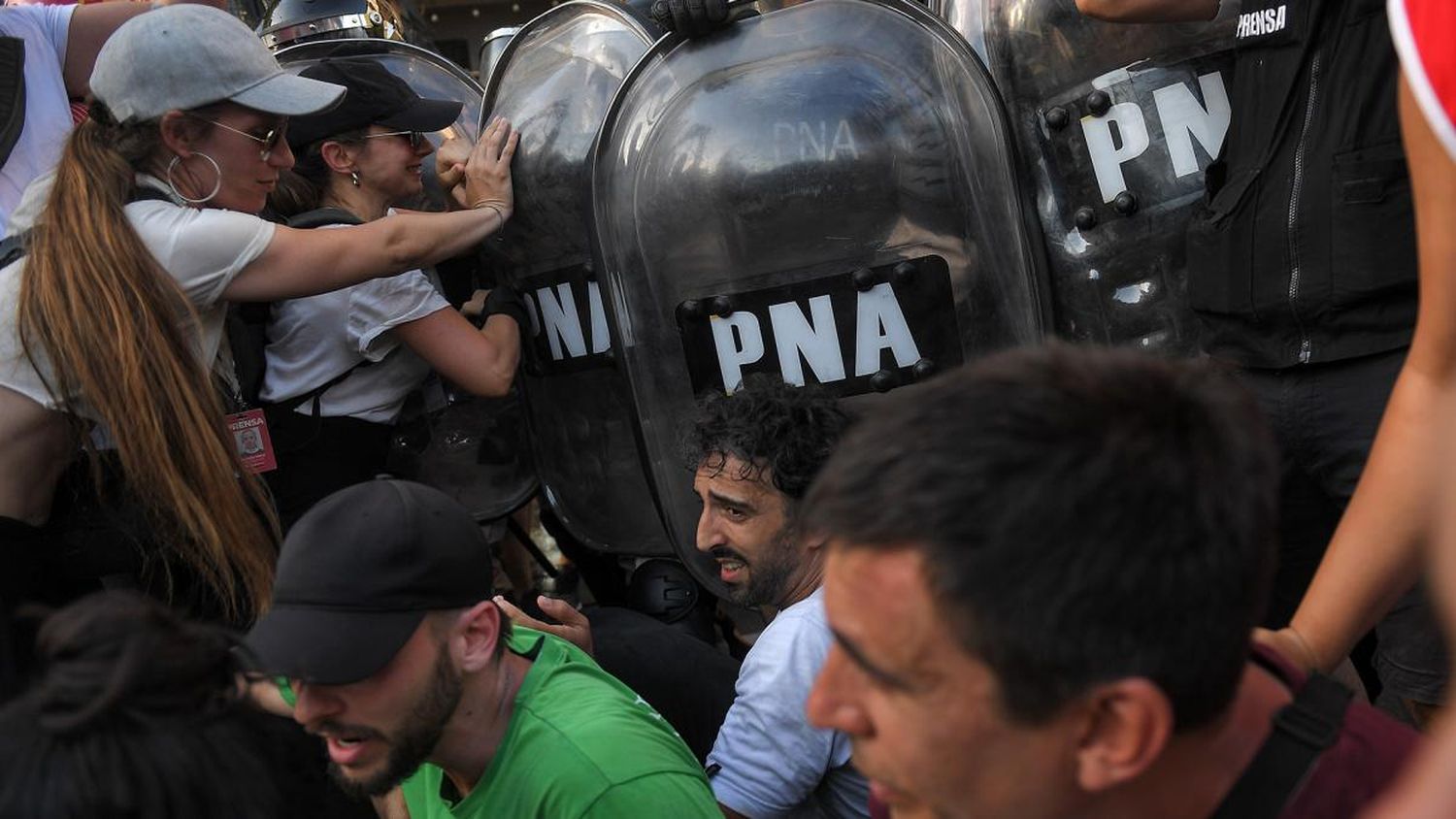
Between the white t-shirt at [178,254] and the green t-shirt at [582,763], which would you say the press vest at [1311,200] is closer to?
the green t-shirt at [582,763]

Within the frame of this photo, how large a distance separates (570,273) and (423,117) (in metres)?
0.46

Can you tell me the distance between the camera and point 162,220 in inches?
94.2

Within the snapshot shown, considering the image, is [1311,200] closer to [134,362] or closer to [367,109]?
[134,362]

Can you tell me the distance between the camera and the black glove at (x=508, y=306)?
3.08 m

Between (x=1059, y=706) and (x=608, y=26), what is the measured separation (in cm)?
239

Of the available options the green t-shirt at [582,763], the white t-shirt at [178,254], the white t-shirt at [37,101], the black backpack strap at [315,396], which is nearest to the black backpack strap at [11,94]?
the white t-shirt at [37,101]

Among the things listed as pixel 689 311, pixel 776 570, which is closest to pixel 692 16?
pixel 689 311

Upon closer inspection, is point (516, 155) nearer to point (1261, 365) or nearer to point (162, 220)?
point (162, 220)

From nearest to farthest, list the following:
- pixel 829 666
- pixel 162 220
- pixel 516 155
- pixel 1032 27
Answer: pixel 829 666 → pixel 162 220 → pixel 1032 27 → pixel 516 155

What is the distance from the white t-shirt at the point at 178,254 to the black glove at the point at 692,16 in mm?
817

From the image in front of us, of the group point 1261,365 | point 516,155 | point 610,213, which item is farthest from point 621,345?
point 1261,365

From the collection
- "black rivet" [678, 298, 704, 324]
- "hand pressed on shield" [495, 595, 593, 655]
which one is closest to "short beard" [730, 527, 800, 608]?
"hand pressed on shield" [495, 595, 593, 655]

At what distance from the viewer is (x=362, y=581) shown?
1.72 m

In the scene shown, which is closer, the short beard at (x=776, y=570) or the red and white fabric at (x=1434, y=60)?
the red and white fabric at (x=1434, y=60)
